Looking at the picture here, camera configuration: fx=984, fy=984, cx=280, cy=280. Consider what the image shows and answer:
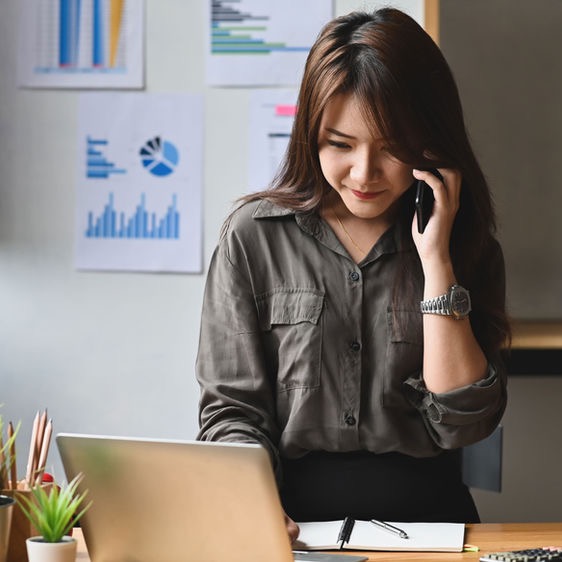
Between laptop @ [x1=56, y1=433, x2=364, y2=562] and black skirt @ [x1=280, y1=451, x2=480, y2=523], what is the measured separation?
0.48m

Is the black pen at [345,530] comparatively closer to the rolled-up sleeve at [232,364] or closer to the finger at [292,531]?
the finger at [292,531]

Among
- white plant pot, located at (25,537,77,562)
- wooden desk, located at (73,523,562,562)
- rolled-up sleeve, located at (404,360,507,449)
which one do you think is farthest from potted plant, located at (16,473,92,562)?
rolled-up sleeve, located at (404,360,507,449)

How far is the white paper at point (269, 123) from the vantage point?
2393mm

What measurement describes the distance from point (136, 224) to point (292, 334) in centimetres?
90

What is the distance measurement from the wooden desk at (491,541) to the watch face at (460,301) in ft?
1.12

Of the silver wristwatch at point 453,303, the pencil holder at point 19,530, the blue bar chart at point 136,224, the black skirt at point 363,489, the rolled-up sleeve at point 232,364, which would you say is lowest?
the black skirt at point 363,489

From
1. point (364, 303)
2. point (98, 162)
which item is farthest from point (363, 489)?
point (98, 162)

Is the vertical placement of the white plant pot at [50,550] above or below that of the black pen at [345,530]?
above

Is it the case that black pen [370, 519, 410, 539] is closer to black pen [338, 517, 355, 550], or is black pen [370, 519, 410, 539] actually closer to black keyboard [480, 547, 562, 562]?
black pen [338, 517, 355, 550]

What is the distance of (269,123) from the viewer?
2.40m

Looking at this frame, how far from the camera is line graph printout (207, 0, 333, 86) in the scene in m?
2.38

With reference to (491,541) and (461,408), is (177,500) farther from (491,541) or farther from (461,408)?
(461,408)

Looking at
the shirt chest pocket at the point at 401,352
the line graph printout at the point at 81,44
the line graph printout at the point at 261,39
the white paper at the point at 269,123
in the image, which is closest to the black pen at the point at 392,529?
the shirt chest pocket at the point at 401,352

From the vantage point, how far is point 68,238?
247 cm
